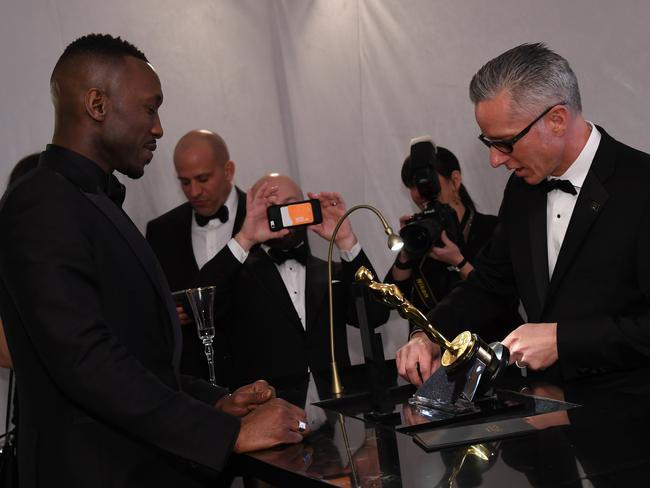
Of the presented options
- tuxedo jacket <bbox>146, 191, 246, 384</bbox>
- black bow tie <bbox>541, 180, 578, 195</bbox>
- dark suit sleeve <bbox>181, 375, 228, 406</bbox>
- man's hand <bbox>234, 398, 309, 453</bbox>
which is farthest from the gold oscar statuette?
tuxedo jacket <bbox>146, 191, 246, 384</bbox>

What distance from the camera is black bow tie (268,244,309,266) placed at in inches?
158

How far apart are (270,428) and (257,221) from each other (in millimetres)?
2034

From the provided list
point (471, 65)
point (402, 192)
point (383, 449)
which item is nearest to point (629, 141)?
point (471, 65)

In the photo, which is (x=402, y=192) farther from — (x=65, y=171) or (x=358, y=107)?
(x=65, y=171)

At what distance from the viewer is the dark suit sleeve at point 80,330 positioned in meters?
1.61

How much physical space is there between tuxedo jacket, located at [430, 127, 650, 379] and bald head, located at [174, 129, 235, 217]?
1.93 m

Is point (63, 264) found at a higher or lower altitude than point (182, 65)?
lower

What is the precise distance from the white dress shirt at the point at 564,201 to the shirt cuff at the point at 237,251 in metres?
1.64

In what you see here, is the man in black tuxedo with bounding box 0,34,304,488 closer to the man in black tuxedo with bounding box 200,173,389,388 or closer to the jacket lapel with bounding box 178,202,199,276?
the man in black tuxedo with bounding box 200,173,389,388

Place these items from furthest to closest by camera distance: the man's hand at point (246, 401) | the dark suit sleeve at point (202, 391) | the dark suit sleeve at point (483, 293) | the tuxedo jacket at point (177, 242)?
the tuxedo jacket at point (177, 242)
the dark suit sleeve at point (483, 293)
the dark suit sleeve at point (202, 391)
the man's hand at point (246, 401)

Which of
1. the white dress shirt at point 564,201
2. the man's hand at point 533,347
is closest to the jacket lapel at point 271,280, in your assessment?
the white dress shirt at point 564,201

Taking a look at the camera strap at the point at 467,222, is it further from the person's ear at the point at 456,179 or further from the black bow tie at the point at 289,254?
the black bow tie at the point at 289,254

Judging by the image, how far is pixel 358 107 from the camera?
5.09 meters

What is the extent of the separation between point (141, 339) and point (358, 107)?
140 inches
